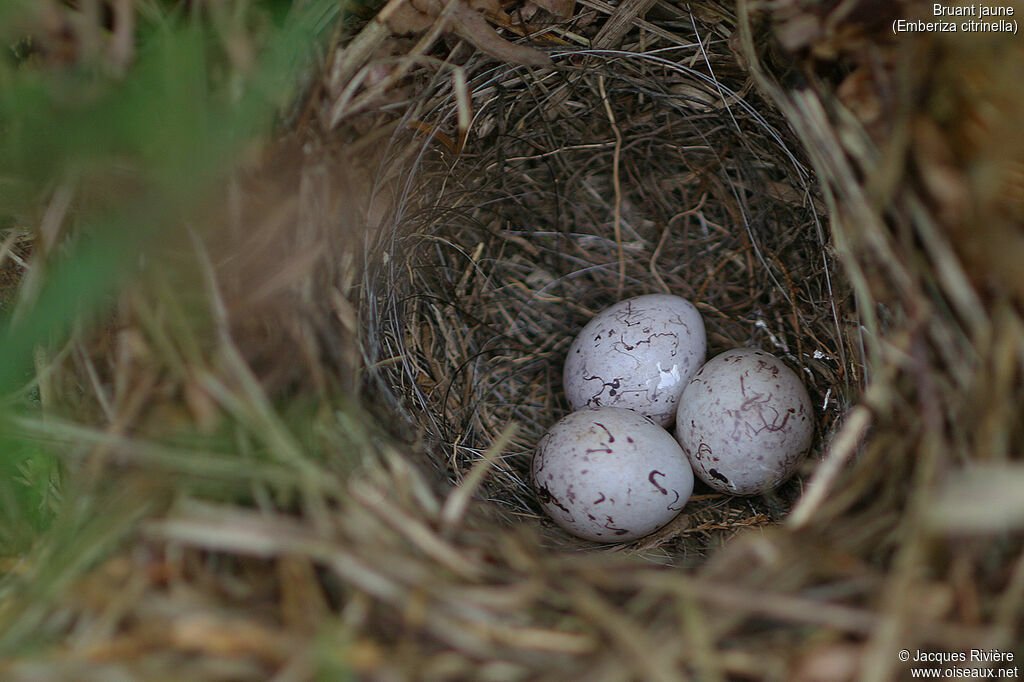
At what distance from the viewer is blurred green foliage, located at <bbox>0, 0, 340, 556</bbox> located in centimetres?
65

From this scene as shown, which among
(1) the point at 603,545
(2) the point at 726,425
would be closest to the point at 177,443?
(1) the point at 603,545

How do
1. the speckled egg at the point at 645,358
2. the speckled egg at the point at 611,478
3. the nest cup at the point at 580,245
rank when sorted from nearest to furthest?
the speckled egg at the point at 611,478 < the nest cup at the point at 580,245 < the speckled egg at the point at 645,358

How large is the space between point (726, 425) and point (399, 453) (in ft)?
2.34

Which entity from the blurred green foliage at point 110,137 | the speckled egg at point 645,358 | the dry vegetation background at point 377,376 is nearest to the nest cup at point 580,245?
the dry vegetation background at point 377,376

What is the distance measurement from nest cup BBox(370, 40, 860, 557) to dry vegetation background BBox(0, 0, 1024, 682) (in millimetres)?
28

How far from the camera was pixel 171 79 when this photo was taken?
2.23 ft

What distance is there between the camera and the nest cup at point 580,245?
1.43m

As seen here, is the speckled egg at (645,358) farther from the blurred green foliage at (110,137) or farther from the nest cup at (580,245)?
the blurred green foliage at (110,137)

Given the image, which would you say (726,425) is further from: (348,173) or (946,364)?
(348,173)

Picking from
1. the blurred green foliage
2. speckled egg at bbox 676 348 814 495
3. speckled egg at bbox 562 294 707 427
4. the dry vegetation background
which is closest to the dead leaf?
the dry vegetation background

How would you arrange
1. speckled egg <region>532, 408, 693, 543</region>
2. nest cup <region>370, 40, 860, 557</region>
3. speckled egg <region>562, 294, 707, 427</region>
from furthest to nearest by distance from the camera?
speckled egg <region>562, 294, 707, 427</region>, nest cup <region>370, 40, 860, 557</region>, speckled egg <region>532, 408, 693, 543</region>

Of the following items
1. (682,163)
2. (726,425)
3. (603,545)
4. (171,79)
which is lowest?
(603,545)

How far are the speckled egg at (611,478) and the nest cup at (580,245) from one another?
0.31 ft

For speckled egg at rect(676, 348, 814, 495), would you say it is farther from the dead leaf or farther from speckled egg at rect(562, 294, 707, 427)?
the dead leaf
